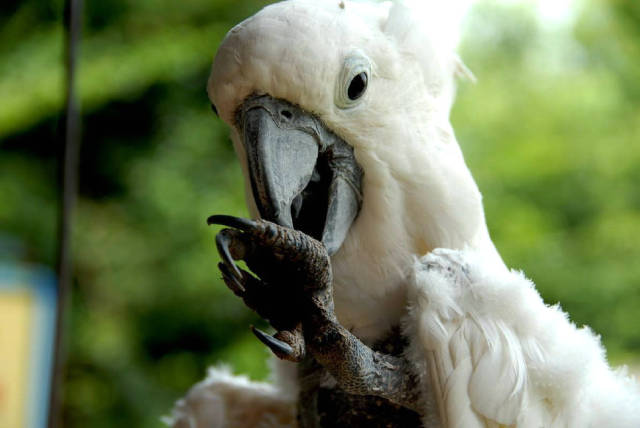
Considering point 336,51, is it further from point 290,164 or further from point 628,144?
point 628,144

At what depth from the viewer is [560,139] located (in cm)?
288

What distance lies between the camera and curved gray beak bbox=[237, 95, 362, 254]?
0.85m

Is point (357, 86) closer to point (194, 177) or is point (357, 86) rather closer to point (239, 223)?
point (239, 223)

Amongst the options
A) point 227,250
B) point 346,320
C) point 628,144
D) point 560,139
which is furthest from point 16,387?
point 628,144

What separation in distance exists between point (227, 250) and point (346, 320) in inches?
12.0

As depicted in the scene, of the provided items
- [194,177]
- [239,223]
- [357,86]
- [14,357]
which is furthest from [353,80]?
[194,177]

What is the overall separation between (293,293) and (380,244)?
202mm

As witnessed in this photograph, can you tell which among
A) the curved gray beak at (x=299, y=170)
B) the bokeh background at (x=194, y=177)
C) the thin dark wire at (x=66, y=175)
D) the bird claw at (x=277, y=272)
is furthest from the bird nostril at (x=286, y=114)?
the bokeh background at (x=194, y=177)

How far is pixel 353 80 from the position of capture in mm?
897

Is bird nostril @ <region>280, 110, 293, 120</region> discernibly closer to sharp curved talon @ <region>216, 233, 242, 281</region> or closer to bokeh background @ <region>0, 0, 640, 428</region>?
sharp curved talon @ <region>216, 233, 242, 281</region>

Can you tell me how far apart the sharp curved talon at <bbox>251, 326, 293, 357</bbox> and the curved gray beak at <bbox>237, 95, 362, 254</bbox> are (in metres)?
0.15

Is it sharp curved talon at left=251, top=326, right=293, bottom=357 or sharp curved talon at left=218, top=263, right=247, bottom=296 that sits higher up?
sharp curved talon at left=218, top=263, right=247, bottom=296

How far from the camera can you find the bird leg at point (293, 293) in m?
0.76

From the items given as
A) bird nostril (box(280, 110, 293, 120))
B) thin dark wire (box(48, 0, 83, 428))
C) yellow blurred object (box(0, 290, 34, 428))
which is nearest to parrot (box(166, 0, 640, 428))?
bird nostril (box(280, 110, 293, 120))
